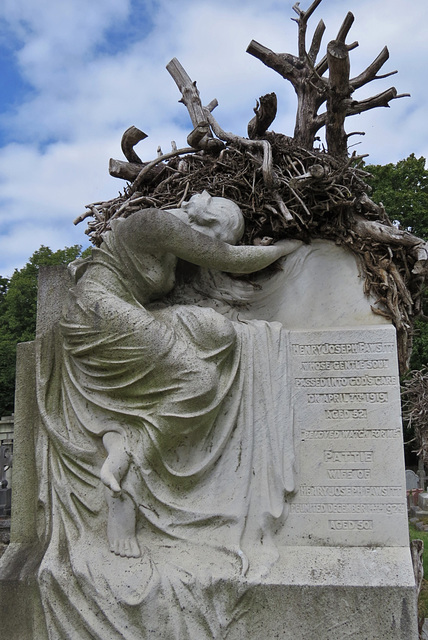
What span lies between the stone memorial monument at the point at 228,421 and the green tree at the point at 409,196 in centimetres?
1410

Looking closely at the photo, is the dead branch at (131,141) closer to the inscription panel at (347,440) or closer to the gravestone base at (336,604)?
the inscription panel at (347,440)

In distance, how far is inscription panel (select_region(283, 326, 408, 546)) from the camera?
3498 mm

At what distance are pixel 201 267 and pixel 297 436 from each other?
1290 mm

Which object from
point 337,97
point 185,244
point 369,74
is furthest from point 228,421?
point 369,74

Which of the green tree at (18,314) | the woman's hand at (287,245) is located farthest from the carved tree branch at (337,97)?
the green tree at (18,314)

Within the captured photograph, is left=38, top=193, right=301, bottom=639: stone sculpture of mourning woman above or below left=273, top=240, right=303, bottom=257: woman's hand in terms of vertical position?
below

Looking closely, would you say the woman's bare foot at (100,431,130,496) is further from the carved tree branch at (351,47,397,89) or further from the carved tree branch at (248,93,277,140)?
the carved tree branch at (351,47,397,89)

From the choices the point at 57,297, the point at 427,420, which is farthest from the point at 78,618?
the point at 427,420

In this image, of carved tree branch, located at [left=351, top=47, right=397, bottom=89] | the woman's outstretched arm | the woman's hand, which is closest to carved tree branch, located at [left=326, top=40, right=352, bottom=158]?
carved tree branch, located at [left=351, top=47, right=397, bottom=89]

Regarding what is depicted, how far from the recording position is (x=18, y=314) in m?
23.1

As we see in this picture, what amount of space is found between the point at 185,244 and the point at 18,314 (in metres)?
20.6

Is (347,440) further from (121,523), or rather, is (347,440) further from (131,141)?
(131,141)

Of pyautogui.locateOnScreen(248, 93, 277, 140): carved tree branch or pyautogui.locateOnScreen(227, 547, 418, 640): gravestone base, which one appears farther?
pyautogui.locateOnScreen(248, 93, 277, 140): carved tree branch

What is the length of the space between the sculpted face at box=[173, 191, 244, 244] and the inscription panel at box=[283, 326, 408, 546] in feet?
2.47
